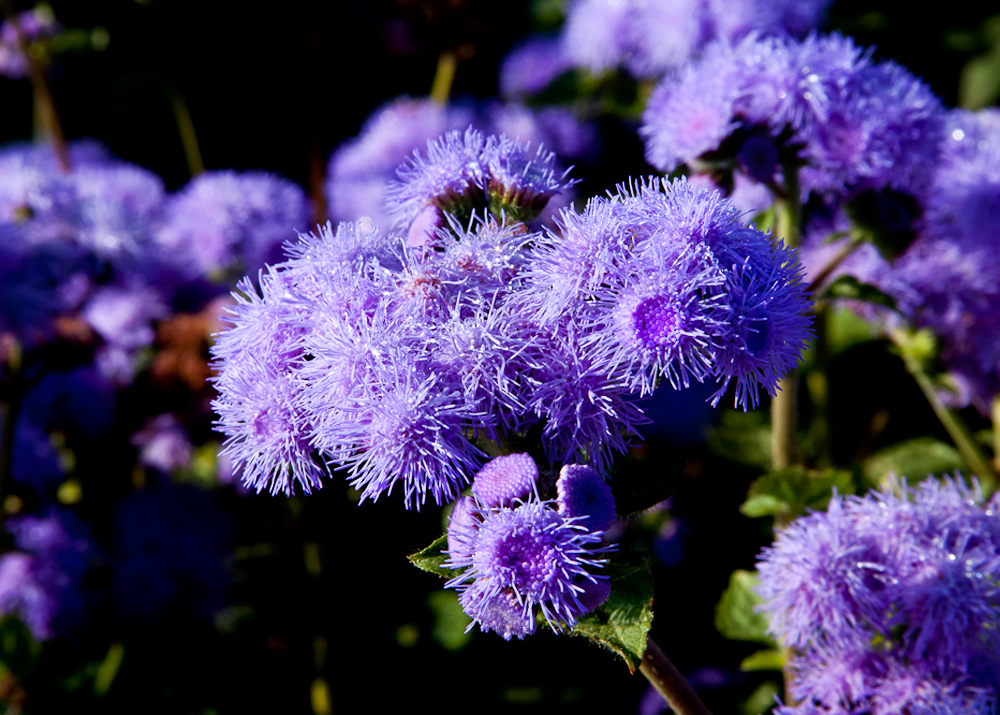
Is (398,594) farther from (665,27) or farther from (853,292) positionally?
(665,27)

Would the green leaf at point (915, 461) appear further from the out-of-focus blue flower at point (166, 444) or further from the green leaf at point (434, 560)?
the out-of-focus blue flower at point (166, 444)

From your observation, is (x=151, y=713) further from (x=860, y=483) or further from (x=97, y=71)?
(x=97, y=71)

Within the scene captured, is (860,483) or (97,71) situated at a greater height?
(97,71)

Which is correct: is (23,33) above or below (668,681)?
above

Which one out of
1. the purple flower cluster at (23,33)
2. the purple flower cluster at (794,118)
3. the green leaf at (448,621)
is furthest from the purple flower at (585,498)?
the purple flower cluster at (23,33)

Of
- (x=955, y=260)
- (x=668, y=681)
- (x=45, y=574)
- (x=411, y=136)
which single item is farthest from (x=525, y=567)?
(x=411, y=136)

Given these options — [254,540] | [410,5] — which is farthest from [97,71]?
[254,540]

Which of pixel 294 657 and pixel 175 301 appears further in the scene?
pixel 175 301
